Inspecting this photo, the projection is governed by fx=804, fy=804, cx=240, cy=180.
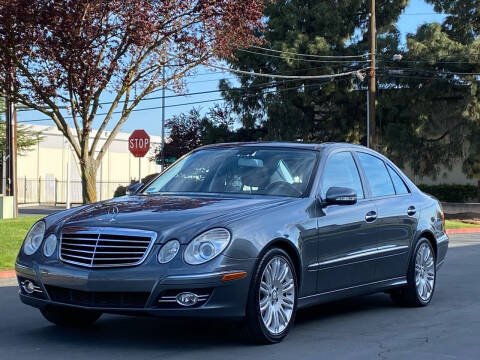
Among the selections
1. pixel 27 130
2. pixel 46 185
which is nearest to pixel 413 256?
pixel 27 130

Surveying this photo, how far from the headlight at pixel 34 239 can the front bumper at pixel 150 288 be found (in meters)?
0.42

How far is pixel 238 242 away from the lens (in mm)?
6070

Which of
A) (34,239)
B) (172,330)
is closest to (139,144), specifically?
(172,330)

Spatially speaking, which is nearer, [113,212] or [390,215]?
[113,212]

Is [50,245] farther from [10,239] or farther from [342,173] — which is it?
[10,239]

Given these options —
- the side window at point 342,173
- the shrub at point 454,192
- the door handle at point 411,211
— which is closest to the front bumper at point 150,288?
the side window at point 342,173

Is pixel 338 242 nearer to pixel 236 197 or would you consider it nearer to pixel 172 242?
pixel 236 197

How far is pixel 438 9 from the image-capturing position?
116ft

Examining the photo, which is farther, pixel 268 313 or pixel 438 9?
pixel 438 9

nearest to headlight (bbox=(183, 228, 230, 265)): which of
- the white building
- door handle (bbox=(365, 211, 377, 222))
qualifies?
door handle (bbox=(365, 211, 377, 222))

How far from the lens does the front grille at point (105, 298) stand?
19.6 feet

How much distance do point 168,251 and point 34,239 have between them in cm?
136

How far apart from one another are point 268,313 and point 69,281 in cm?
157

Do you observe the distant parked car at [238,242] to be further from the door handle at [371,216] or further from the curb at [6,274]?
the curb at [6,274]
